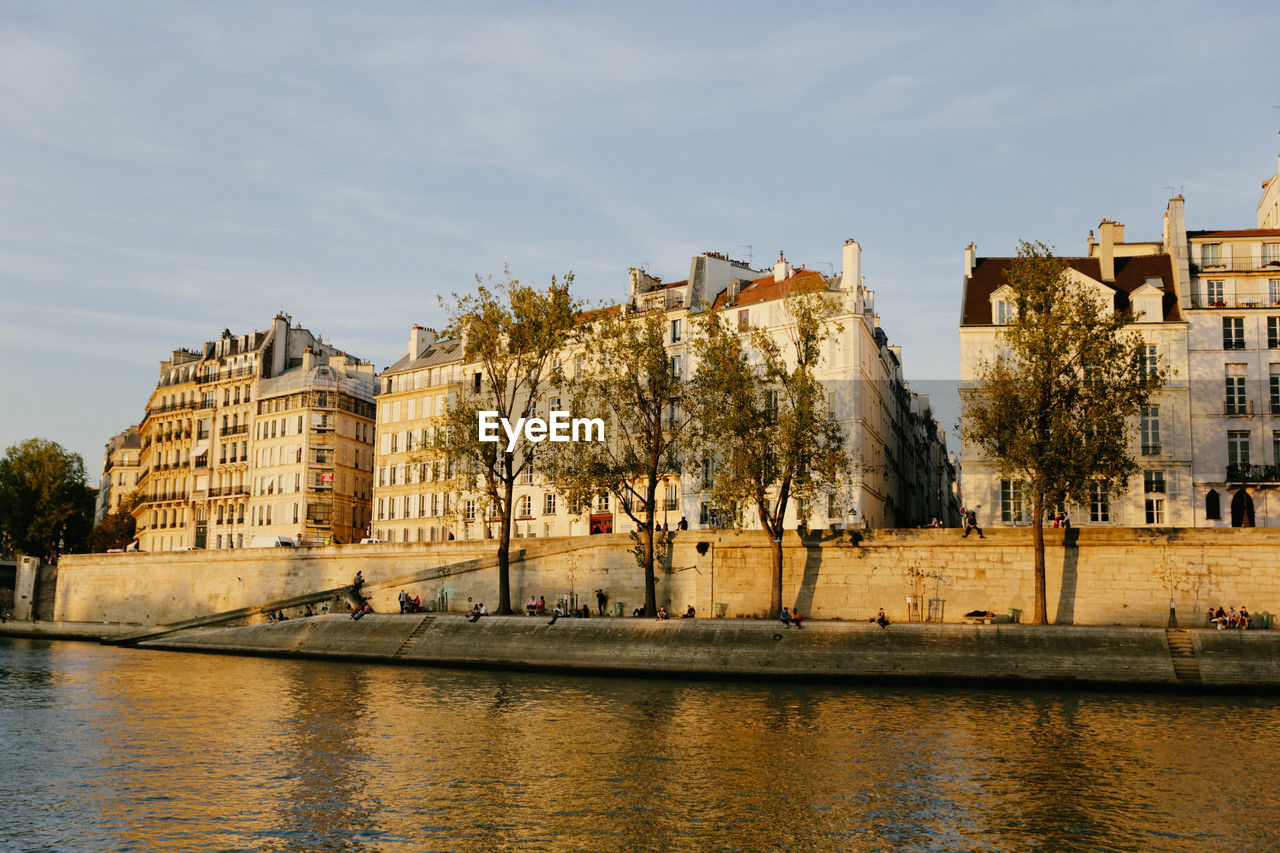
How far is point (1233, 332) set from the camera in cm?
5994

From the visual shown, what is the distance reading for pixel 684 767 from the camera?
27.4 m

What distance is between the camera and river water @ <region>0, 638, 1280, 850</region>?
2133 cm

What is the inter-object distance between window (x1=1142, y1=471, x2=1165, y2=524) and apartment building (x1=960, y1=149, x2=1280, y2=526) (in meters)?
0.05

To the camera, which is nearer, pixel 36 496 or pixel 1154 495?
pixel 1154 495

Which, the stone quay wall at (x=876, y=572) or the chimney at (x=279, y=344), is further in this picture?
the chimney at (x=279, y=344)

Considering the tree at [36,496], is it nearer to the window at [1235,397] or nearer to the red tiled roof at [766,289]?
the red tiled roof at [766,289]

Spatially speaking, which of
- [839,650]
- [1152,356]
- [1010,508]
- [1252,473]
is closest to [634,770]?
[839,650]

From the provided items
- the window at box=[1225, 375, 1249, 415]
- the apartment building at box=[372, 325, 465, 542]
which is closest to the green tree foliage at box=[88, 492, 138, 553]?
the apartment building at box=[372, 325, 465, 542]

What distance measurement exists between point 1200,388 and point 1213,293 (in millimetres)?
5457

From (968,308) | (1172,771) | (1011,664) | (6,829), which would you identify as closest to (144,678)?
(6,829)

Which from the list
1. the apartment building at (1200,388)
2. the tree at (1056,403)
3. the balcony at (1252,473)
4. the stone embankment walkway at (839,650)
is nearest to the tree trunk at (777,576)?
the stone embankment walkway at (839,650)

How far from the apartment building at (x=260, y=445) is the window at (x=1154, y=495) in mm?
63566

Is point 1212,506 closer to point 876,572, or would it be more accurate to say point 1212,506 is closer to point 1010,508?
point 1010,508

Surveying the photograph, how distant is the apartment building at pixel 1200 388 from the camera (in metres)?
58.4
